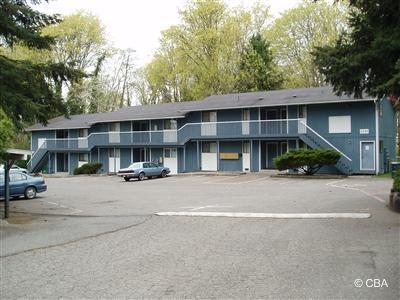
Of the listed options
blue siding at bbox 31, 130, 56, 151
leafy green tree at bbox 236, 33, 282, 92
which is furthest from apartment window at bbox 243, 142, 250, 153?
Answer: blue siding at bbox 31, 130, 56, 151

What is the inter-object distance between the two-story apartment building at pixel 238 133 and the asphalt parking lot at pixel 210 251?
706 inches

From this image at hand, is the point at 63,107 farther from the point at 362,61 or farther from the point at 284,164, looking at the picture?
the point at 284,164

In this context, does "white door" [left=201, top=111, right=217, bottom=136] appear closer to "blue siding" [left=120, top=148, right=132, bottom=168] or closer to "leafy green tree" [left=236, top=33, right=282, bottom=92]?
"blue siding" [left=120, top=148, right=132, bottom=168]

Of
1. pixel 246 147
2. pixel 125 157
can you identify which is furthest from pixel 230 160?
pixel 125 157

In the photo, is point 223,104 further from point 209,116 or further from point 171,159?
point 171,159

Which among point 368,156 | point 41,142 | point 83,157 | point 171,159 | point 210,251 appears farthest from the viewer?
point 41,142

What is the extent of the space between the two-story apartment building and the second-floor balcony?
0.24ft

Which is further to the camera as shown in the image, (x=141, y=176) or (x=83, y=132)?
(x=83, y=132)

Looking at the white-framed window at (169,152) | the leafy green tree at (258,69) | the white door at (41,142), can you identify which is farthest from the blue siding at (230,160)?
the white door at (41,142)

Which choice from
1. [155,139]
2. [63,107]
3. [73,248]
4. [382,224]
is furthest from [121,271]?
[155,139]

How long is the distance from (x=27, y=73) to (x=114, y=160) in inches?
1339

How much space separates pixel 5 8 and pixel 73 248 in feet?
31.7

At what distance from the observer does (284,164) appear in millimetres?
34469

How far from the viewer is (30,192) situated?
26547 millimetres
